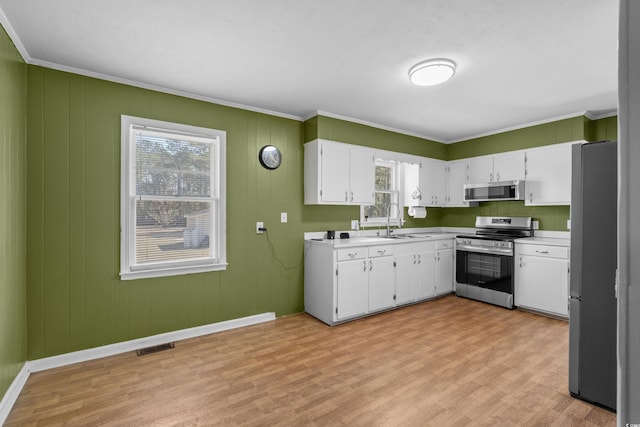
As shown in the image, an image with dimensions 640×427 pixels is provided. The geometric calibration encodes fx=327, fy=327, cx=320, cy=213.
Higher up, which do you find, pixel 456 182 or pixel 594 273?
pixel 456 182

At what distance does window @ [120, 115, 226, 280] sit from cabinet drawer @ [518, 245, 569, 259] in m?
3.69

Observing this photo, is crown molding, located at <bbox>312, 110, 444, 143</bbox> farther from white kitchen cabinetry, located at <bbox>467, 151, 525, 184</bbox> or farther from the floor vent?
the floor vent

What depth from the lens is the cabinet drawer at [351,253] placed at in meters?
3.70

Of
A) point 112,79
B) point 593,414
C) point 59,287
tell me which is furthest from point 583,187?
point 59,287

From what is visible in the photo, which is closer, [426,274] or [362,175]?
[362,175]

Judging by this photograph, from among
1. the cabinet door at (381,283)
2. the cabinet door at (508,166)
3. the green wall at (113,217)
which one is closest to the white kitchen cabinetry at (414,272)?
the cabinet door at (381,283)

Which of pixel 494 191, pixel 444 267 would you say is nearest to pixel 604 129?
pixel 494 191

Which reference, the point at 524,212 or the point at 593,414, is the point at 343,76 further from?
the point at 524,212

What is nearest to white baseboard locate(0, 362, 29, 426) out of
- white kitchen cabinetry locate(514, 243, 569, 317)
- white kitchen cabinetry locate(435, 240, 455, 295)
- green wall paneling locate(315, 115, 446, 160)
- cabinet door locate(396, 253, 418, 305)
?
green wall paneling locate(315, 115, 446, 160)

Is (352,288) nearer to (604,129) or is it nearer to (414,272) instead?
(414,272)

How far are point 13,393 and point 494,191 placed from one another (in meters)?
5.38

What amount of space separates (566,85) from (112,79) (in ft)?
13.9

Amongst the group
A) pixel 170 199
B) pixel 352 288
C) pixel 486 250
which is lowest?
pixel 352 288

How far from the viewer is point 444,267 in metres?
4.85
